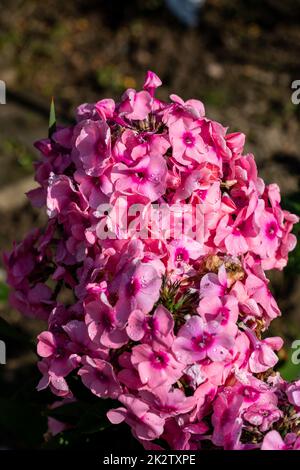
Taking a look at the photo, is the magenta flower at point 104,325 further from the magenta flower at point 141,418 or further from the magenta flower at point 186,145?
the magenta flower at point 186,145

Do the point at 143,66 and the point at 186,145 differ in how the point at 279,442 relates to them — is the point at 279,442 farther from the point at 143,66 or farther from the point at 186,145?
the point at 143,66

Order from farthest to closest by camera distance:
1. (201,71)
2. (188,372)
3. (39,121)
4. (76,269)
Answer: (201,71) < (39,121) < (76,269) < (188,372)

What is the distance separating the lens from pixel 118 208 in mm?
1287

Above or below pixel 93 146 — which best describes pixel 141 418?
below

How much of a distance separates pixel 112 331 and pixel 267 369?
293mm

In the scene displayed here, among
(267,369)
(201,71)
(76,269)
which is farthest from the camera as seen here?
(201,71)

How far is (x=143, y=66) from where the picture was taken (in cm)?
379

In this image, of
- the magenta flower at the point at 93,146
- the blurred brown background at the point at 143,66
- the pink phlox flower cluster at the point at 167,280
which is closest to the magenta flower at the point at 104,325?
the pink phlox flower cluster at the point at 167,280

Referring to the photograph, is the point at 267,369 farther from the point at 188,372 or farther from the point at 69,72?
the point at 69,72

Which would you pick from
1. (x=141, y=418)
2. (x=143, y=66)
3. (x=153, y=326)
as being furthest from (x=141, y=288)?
(x=143, y=66)

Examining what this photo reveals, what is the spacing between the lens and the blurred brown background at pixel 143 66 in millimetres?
3367

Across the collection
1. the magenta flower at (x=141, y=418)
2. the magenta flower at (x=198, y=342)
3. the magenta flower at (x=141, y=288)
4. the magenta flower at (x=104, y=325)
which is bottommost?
the magenta flower at (x=141, y=418)

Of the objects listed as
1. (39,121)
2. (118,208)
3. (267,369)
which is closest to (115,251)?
(118,208)

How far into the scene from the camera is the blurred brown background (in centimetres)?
337
